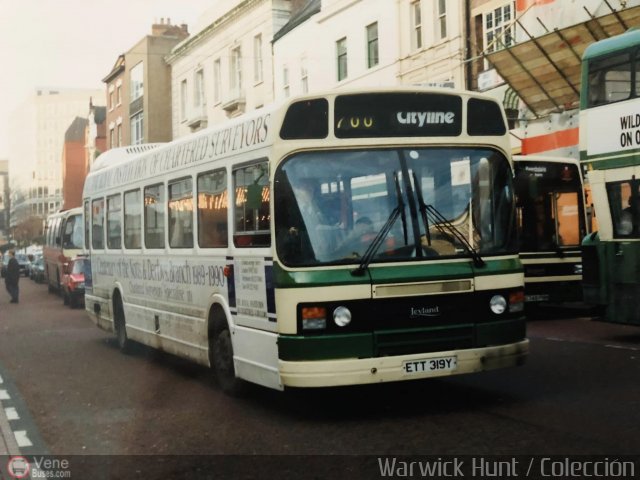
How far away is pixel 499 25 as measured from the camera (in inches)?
1080

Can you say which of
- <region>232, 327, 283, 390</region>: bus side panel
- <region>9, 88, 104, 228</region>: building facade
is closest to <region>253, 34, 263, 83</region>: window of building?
<region>232, 327, 283, 390</region>: bus side panel

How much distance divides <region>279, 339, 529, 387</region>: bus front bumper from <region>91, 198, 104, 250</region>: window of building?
27.7 feet

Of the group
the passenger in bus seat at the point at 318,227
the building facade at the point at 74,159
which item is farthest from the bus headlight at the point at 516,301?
the building facade at the point at 74,159

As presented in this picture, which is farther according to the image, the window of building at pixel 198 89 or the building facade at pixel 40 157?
the building facade at pixel 40 157

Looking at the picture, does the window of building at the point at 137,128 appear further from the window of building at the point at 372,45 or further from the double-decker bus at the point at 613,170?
the double-decker bus at the point at 613,170

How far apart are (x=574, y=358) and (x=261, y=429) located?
5.14m

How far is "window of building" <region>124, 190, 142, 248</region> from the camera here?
44.7 feet

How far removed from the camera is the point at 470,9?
28.6 metres

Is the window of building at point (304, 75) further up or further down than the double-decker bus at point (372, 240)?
further up

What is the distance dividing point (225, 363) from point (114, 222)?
5703 millimetres

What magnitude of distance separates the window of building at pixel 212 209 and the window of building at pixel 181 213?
39cm

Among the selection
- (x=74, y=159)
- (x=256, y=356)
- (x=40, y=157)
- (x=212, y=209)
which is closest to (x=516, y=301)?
(x=256, y=356)

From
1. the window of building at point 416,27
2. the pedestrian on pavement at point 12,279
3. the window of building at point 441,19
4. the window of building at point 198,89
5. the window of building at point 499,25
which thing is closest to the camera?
the window of building at point 499,25

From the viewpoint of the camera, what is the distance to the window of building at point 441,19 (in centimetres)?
2994
